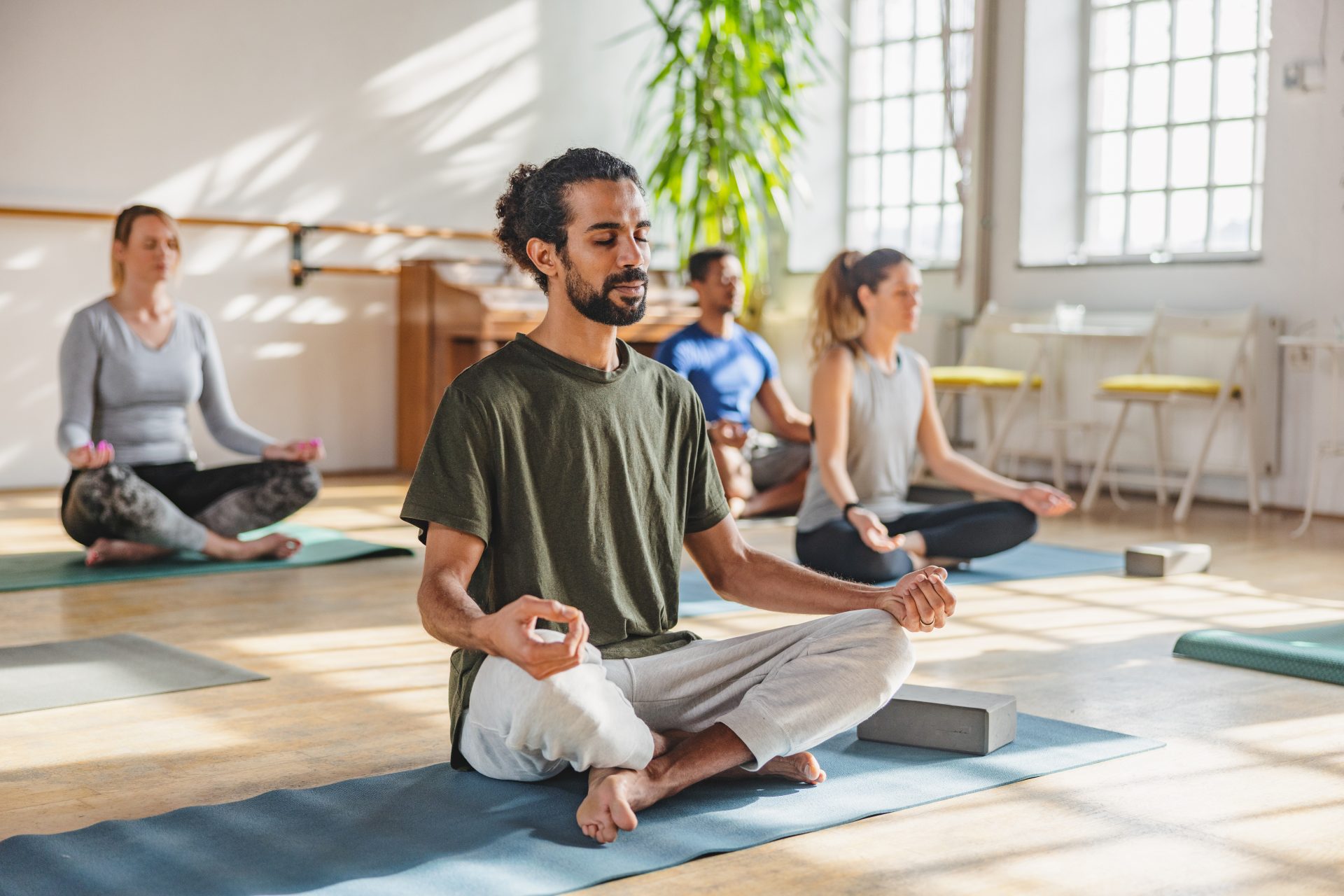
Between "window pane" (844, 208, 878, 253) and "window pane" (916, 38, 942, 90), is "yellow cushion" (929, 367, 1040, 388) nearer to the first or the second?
"window pane" (844, 208, 878, 253)

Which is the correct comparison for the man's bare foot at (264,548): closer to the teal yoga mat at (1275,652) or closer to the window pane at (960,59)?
the teal yoga mat at (1275,652)

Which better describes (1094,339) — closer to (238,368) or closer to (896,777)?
(238,368)

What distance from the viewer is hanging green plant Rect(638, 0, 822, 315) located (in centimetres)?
722

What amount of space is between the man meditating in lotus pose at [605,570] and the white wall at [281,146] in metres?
4.72

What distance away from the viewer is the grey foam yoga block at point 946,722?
2.41m

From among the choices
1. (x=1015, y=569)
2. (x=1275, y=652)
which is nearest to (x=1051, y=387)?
(x=1015, y=569)

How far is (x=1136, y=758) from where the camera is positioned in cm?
242

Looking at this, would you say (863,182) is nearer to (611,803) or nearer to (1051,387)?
(1051,387)

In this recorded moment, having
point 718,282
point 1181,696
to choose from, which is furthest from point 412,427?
point 1181,696

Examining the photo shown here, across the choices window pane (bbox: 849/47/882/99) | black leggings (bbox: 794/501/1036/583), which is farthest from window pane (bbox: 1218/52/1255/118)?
black leggings (bbox: 794/501/1036/583)

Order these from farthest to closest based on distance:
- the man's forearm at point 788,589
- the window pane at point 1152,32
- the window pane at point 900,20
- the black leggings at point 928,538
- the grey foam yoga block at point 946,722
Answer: the window pane at point 900,20, the window pane at point 1152,32, the black leggings at point 928,538, the grey foam yoga block at point 946,722, the man's forearm at point 788,589

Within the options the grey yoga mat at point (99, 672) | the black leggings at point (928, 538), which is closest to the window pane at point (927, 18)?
the black leggings at point (928, 538)

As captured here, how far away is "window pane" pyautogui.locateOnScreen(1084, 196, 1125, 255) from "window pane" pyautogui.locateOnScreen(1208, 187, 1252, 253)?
516 mm

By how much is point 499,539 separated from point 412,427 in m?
5.29
